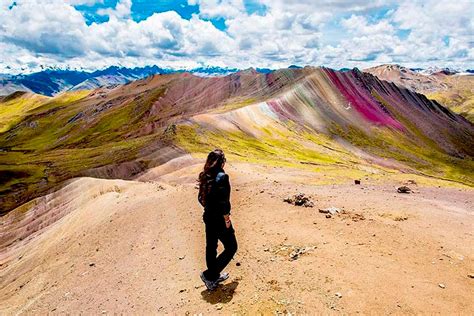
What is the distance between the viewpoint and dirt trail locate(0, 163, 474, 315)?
11906 millimetres

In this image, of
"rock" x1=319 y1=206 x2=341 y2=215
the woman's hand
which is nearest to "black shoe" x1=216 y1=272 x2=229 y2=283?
the woman's hand

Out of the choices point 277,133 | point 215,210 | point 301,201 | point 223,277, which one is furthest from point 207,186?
point 277,133

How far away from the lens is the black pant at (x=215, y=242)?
1260cm

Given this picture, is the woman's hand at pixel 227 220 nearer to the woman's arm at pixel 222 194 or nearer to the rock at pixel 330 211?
the woman's arm at pixel 222 194

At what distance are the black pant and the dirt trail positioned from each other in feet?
2.66

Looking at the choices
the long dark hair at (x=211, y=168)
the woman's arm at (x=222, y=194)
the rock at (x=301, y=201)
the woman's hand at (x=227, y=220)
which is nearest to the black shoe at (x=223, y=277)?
the woman's hand at (x=227, y=220)

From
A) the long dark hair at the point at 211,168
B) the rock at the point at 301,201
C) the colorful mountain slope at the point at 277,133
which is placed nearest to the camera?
the long dark hair at the point at 211,168

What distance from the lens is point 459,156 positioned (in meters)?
132

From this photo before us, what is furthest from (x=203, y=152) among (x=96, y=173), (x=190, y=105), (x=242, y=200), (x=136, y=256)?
(x=190, y=105)

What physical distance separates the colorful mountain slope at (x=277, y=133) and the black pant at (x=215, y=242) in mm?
34074

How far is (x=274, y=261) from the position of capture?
582 inches

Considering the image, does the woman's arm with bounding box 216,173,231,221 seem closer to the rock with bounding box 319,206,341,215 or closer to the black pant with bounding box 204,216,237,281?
the black pant with bounding box 204,216,237,281

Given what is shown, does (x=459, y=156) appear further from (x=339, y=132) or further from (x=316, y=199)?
(x=316, y=199)

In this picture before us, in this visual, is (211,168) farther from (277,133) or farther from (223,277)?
(277,133)
